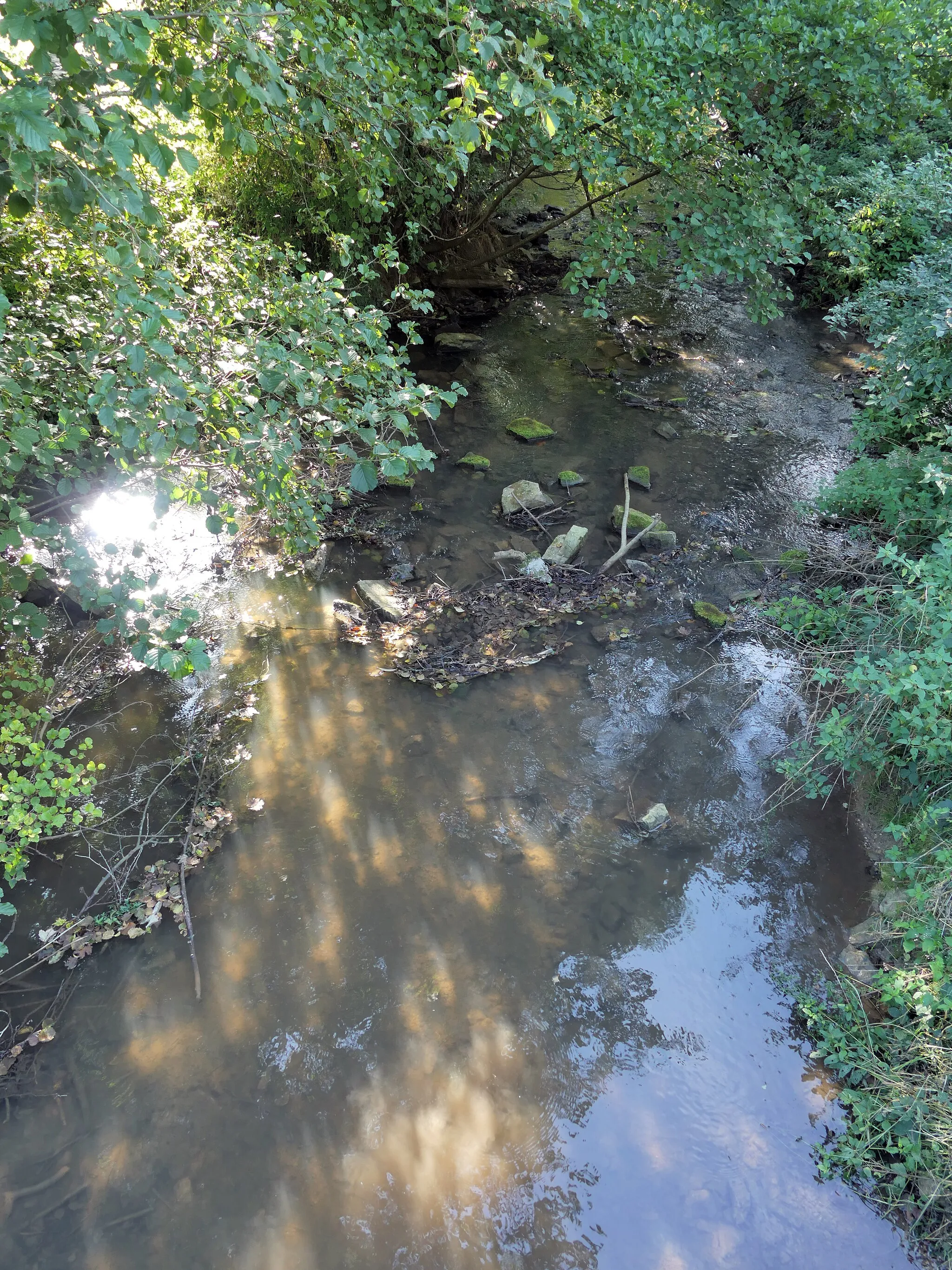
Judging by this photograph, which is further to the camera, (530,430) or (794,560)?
(530,430)

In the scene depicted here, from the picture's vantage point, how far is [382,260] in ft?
17.0

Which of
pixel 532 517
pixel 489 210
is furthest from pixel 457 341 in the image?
pixel 532 517

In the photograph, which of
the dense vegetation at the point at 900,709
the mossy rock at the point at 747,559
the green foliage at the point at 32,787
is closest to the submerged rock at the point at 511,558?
the mossy rock at the point at 747,559

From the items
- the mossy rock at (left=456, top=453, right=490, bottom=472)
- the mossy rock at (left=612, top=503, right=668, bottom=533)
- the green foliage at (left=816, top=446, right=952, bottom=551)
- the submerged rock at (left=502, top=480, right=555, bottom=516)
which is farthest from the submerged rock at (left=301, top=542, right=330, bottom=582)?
the green foliage at (left=816, top=446, right=952, bottom=551)

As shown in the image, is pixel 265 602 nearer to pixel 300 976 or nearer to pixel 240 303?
pixel 240 303

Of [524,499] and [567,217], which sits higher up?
[567,217]

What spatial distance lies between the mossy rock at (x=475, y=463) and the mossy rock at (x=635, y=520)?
1346 millimetres

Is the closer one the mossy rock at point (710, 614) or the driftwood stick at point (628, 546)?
the mossy rock at point (710, 614)

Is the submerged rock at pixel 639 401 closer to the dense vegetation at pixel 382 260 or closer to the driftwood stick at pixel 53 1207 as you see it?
the dense vegetation at pixel 382 260

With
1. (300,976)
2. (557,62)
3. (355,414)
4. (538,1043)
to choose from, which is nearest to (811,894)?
(538,1043)

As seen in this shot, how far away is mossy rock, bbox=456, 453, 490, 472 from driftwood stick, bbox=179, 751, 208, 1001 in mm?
3959

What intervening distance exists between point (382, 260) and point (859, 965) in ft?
16.8

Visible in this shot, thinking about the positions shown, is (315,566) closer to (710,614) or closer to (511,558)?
(511,558)

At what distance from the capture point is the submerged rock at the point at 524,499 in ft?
21.4
